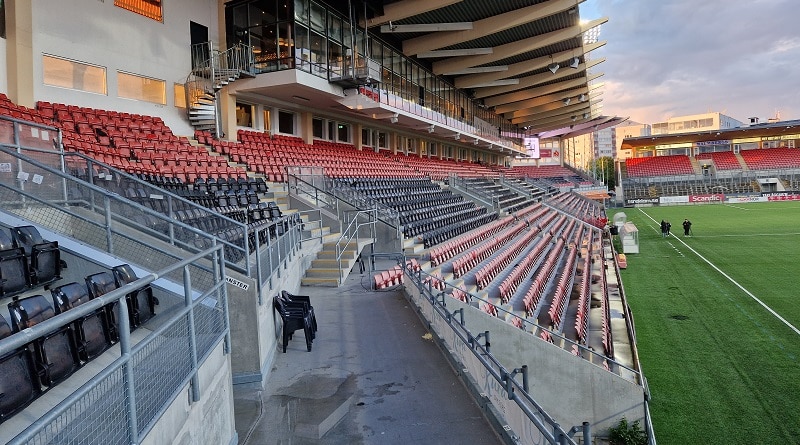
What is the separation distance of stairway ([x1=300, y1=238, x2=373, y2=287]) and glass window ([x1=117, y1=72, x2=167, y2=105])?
847 cm

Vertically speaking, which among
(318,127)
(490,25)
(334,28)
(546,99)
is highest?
(546,99)

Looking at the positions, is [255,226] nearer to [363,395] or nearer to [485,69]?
[363,395]

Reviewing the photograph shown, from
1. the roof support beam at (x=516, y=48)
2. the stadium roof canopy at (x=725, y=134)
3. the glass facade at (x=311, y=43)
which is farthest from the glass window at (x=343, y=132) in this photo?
the stadium roof canopy at (x=725, y=134)

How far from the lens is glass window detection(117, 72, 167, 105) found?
15312mm

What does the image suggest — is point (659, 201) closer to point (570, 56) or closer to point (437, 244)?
point (570, 56)

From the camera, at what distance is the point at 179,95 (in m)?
17.1

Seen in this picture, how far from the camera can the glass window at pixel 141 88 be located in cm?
1531

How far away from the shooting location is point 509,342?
26.3 feet

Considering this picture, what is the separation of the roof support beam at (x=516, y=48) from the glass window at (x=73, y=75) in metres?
19.9

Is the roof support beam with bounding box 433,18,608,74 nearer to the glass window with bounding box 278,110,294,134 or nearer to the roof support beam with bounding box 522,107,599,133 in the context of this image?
the glass window with bounding box 278,110,294,134

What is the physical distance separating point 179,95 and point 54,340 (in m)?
15.8

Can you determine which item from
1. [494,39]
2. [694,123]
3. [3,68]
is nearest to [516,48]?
[494,39]

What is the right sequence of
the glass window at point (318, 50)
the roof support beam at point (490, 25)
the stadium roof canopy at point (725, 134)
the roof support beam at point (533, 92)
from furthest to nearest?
the stadium roof canopy at point (725, 134) < the roof support beam at point (533, 92) < the roof support beam at point (490, 25) < the glass window at point (318, 50)

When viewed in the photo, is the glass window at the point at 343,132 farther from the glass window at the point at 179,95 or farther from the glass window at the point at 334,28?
the glass window at the point at 179,95
